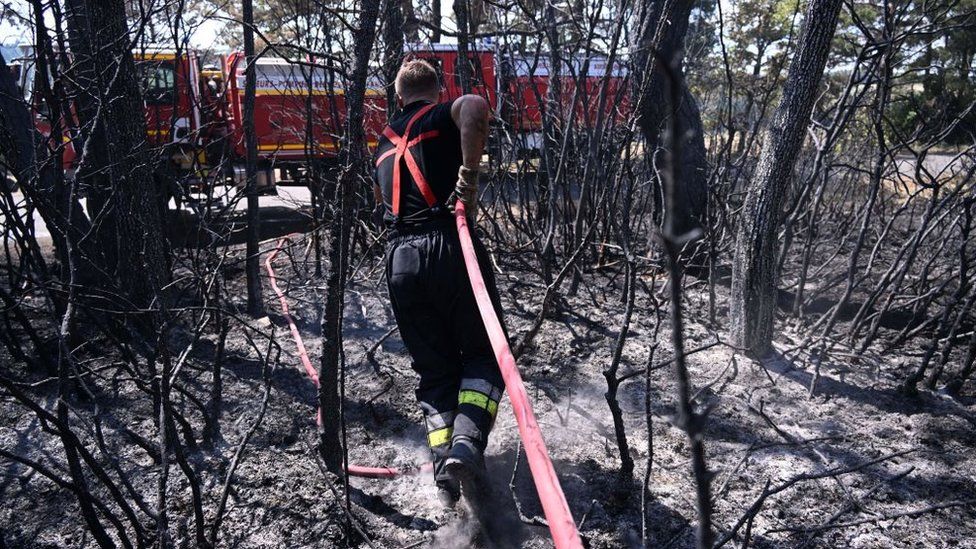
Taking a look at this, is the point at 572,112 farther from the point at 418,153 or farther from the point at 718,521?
the point at 718,521

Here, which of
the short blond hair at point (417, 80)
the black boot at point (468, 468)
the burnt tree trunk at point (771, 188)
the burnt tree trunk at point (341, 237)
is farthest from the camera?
the burnt tree trunk at point (771, 188)

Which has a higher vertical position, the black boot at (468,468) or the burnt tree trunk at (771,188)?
the burnt tree trunk at (771,188)

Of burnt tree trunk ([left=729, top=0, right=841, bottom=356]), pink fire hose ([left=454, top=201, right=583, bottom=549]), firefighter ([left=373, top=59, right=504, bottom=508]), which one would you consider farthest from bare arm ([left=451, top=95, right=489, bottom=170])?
burnt tree trunk ([left=729, top=0, right=841, bottom=356])

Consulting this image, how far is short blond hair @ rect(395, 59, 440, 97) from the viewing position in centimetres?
304

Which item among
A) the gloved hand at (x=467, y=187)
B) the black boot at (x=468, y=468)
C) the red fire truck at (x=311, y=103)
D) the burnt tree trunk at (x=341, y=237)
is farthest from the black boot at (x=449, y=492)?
the red fire truck at (x=311, y=103)

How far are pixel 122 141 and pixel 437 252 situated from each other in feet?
5.67

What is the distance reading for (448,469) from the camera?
246 cm

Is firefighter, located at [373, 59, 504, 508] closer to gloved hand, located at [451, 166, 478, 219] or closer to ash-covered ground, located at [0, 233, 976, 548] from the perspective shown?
gloved hand, located at [451, 166, 478, 219]

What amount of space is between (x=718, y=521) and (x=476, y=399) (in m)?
1.05

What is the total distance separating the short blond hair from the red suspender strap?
12 centimetres

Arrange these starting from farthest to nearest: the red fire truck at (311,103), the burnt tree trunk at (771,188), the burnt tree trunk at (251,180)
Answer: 1. the burnt tree trunk at (251,180)
2. the red fire truck at (311,103)
3. the burnt tree trunk at (771,188)

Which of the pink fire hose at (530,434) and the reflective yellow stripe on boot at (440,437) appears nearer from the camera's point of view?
the pink fire hose at (530,434)

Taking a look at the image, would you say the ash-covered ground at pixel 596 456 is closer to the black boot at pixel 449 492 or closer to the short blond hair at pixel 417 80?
the black boot at pixel 449 492

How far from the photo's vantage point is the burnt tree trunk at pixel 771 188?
3.29 m
